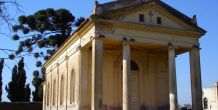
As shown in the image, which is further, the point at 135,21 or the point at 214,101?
the point at 214,101

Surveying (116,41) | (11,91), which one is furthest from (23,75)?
(116,41)

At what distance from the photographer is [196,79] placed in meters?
22.0

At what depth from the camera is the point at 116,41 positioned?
20.3 m

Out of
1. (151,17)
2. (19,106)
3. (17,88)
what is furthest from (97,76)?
(17,88)

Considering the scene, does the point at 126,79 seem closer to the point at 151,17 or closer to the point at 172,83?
the point at 172,83

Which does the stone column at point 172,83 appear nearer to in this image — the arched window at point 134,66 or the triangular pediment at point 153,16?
the triangular pediment at point 153,16

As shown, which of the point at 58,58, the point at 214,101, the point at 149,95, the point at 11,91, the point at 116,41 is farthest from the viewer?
the point at 214,101

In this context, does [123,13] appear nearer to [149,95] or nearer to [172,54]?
[172,54]

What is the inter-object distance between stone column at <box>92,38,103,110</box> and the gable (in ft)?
7.47

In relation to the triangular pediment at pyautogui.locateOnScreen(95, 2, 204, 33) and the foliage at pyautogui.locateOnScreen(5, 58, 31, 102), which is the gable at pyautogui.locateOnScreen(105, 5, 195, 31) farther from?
the foliage at pyautogui.locateOnScreen(5, 58, 31, 102)

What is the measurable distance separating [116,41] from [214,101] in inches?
1429

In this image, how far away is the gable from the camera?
2069 cm

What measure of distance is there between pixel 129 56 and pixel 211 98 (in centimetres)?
3623

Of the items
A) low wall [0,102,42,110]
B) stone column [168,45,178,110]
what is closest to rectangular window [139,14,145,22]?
stone column [168,45,178,110]
